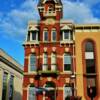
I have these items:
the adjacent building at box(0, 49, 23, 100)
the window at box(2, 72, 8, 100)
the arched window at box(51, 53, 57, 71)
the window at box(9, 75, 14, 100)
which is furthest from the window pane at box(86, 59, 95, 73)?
the window at box(9, 75, 14, 100)

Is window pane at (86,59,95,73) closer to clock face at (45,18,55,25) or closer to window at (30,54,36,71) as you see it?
window at (30,54,36,71)

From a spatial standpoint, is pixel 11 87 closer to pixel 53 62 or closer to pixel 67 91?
pixel 53 62

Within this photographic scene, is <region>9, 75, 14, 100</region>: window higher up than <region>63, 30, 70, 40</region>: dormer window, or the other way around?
<region>63, 30, 70, 40</region>: dormer window

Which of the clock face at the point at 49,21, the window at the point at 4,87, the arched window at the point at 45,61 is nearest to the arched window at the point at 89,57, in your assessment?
the arched window at the point at 45,61

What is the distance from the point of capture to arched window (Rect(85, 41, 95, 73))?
120 ft

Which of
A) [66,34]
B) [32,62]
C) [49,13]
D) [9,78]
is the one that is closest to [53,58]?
[32,62]

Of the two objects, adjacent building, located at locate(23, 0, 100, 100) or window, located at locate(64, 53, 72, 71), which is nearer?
adjacent building, located at locate(23, 0, 100, 100)

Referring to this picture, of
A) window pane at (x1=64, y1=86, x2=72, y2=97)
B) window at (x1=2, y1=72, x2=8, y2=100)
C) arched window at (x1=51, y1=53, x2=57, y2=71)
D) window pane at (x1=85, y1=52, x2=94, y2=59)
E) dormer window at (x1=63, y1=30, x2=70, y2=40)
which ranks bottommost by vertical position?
window pane at (x1=64, y1=86, x2=72, y2=97)

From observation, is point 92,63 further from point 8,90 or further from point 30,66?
point 8,90

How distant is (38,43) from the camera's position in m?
38.1

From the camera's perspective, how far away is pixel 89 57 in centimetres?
3722

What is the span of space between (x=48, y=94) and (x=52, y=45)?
22.5 feet

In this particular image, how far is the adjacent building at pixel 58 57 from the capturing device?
1416 inches

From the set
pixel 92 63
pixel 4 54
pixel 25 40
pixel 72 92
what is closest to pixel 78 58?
pixel 92 63
